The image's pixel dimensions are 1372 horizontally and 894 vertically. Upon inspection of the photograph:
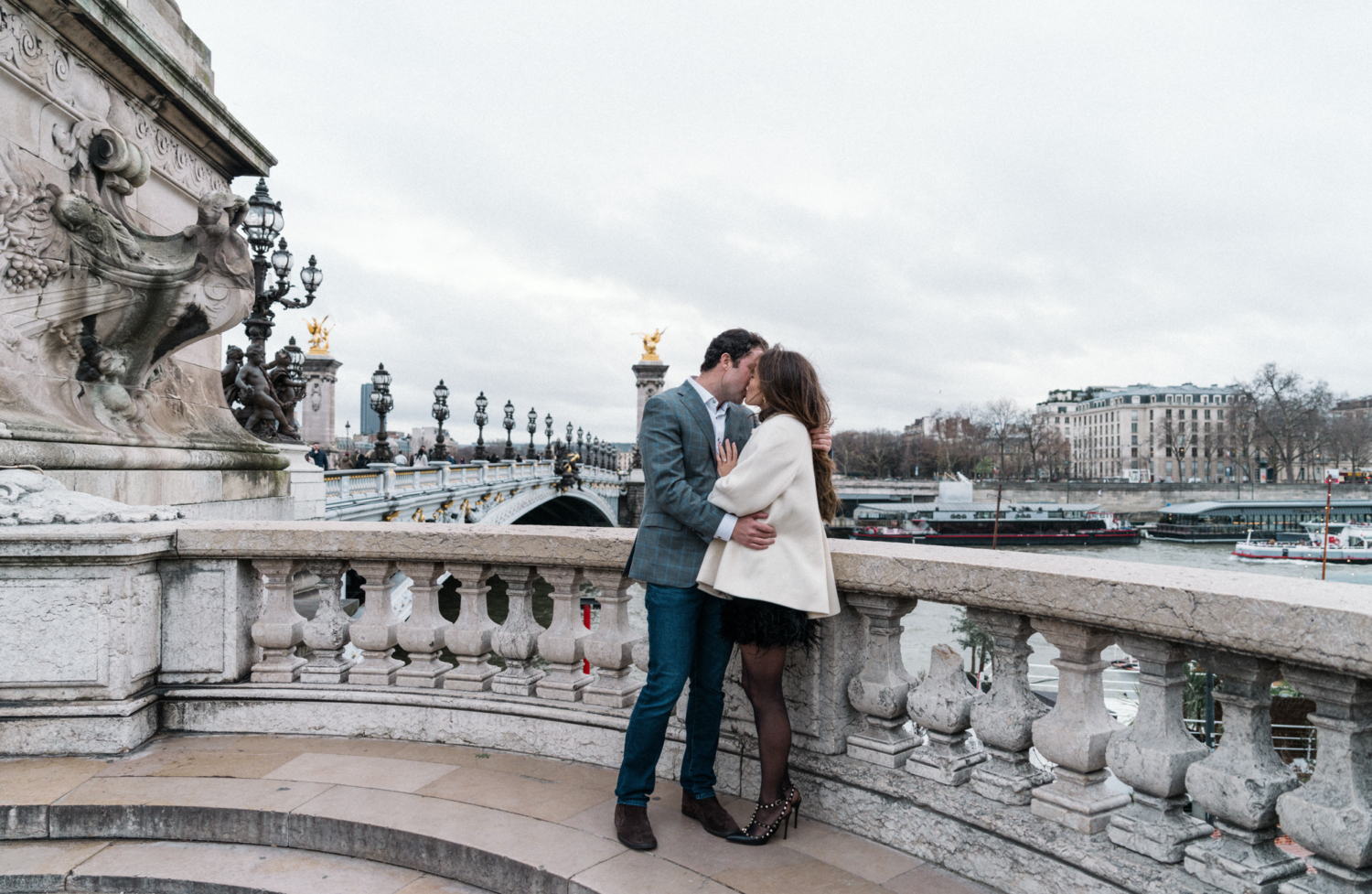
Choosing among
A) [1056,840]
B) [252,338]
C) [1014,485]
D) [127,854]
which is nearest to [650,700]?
[1056,840]

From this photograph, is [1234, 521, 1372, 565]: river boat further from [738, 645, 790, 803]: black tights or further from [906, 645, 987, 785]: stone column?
[738, 645, 790, 803]: black tights

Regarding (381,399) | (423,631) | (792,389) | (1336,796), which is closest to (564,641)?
(423,631)

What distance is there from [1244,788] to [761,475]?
1.39 m

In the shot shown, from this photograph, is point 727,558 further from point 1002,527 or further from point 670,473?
point 1002,527

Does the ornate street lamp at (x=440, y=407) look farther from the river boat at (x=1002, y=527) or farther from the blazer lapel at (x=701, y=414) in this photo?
the river boat at (x=1002, y=527)

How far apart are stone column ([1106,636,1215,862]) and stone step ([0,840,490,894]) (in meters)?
1.89

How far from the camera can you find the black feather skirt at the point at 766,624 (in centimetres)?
259

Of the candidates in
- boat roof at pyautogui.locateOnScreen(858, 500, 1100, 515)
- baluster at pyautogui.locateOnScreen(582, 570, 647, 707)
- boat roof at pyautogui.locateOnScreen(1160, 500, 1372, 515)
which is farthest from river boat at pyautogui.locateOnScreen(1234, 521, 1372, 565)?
baluster at pyautogui.locateOnScreen(582, 570, 647, 707)

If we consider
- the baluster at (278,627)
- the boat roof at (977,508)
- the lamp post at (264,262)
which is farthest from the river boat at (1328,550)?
the baluster at (278,627)

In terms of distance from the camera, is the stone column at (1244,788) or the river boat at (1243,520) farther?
the river boat at (1243,520)

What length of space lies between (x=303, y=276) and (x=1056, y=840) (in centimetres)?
1589

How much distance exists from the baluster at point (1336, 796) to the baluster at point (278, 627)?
3.45m

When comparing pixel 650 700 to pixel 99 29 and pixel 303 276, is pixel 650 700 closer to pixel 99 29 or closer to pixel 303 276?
pixel 99 29

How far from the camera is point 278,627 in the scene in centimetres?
363
